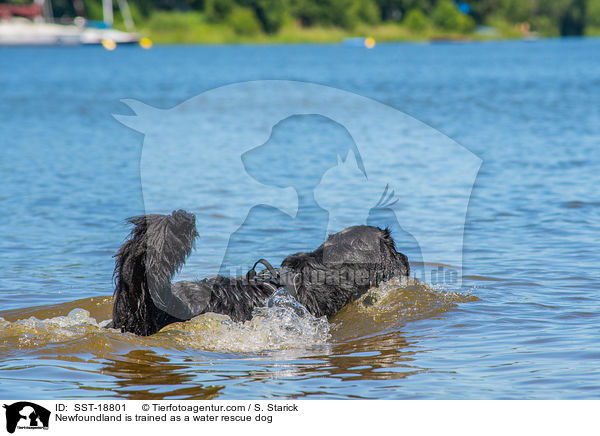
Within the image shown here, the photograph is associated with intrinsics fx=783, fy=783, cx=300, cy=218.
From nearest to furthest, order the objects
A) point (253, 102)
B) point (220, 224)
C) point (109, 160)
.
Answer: point (220, 224)
point (109, 160)
point (253, 102)

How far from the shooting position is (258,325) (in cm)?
571

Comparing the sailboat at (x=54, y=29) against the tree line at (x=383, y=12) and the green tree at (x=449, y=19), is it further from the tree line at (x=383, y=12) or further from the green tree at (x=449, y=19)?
the green tree at (x=449, y=19)

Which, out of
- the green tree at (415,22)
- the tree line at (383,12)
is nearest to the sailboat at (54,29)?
the tree line at (383,12)

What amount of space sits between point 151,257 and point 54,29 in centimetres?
8666

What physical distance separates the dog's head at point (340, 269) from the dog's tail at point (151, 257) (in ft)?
3.32

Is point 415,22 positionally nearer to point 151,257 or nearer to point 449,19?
point 449,19

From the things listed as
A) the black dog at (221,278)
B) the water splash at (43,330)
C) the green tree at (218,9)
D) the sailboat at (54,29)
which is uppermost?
the green tree at (218,9)

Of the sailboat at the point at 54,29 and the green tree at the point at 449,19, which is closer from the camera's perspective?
the sailboat at the point at 54,29

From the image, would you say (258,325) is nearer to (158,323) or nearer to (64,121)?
(158,323)

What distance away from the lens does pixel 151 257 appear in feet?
16.4

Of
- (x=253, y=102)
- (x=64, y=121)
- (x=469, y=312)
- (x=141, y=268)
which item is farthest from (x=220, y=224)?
(x=253, y=102)

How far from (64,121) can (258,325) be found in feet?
57.1

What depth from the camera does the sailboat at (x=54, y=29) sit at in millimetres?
84062

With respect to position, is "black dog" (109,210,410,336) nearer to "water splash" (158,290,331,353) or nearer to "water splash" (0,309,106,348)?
"water splash" (158,290,331,353)
